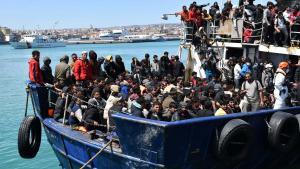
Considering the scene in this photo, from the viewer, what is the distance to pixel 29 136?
12.2 metres

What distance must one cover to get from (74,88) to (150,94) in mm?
1816

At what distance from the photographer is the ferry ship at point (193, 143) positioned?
799 cm

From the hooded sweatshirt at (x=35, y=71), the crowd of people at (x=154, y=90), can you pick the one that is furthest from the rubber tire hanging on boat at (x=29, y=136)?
the hooded sweatshirt at (x=35, y=71)

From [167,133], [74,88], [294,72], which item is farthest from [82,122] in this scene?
[294,72]

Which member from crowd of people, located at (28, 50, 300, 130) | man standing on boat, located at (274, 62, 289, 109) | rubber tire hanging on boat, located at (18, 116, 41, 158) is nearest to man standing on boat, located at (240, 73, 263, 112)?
crowd of people, located at (28, 50, 300, 130)

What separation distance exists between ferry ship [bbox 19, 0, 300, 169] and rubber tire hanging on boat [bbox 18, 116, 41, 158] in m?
1.01

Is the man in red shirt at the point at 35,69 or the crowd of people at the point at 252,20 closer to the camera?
the man in red shirt at the point at 35,69

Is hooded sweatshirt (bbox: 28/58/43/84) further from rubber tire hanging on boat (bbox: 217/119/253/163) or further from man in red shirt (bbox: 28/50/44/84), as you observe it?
rubber tire hanging on boat (bbox: 217/119/253/163)

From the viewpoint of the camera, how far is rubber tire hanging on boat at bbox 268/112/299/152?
9.00 m

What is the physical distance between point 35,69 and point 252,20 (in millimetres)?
6910

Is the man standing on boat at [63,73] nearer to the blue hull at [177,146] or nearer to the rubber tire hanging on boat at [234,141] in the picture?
the blue hull at [177,146]

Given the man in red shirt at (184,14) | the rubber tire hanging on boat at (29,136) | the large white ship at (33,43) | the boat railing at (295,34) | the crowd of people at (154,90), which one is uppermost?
the man in red shirt at (184,14)

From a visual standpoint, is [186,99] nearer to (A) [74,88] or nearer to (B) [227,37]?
(A) [74,88]

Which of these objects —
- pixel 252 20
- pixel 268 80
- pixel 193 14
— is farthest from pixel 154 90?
pixel 193 14
